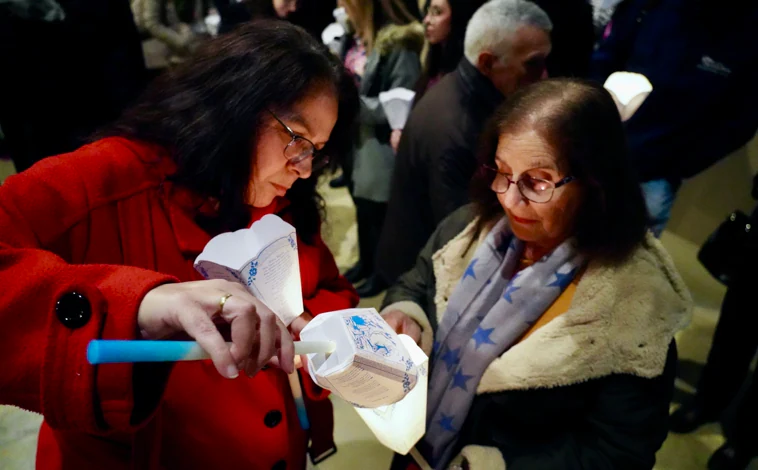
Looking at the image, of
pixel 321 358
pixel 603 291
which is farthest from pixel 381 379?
pixel 603 291

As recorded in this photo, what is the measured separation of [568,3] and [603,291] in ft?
6.58

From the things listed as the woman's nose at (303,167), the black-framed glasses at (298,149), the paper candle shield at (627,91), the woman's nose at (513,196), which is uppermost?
the black-framed glasses at (298,149)

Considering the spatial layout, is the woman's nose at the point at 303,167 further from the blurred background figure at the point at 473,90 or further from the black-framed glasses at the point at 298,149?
the blurred background figure at the point at 473,90

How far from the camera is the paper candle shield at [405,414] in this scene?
96 cm

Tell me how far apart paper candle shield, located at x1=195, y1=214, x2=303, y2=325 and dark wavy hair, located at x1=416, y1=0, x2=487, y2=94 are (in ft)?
6.26

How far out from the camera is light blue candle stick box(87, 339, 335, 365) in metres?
0.52

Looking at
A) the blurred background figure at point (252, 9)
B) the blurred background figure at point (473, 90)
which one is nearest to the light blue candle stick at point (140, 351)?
the blurred background figure at point (473, 90)

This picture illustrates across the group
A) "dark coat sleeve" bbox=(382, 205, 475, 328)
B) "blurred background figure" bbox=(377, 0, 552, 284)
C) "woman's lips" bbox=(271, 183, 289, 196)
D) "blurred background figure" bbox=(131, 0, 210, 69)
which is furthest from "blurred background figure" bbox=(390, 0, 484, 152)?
"woman's lips" bbox=(271, 183, 289, 196)

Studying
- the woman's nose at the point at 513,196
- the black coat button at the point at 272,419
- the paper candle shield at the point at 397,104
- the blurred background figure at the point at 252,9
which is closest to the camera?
the black coat button at the point at 272,419

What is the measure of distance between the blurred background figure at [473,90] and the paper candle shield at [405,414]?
1122mm

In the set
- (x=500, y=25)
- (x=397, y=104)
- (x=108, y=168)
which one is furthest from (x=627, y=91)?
(x=108, y=168)

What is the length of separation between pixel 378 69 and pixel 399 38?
195 mm

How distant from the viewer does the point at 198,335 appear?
1.90 ft

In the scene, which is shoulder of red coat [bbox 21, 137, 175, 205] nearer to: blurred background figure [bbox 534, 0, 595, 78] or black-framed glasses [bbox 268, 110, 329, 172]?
black-framed glasses [bbox 268, 110, 329, 172]
